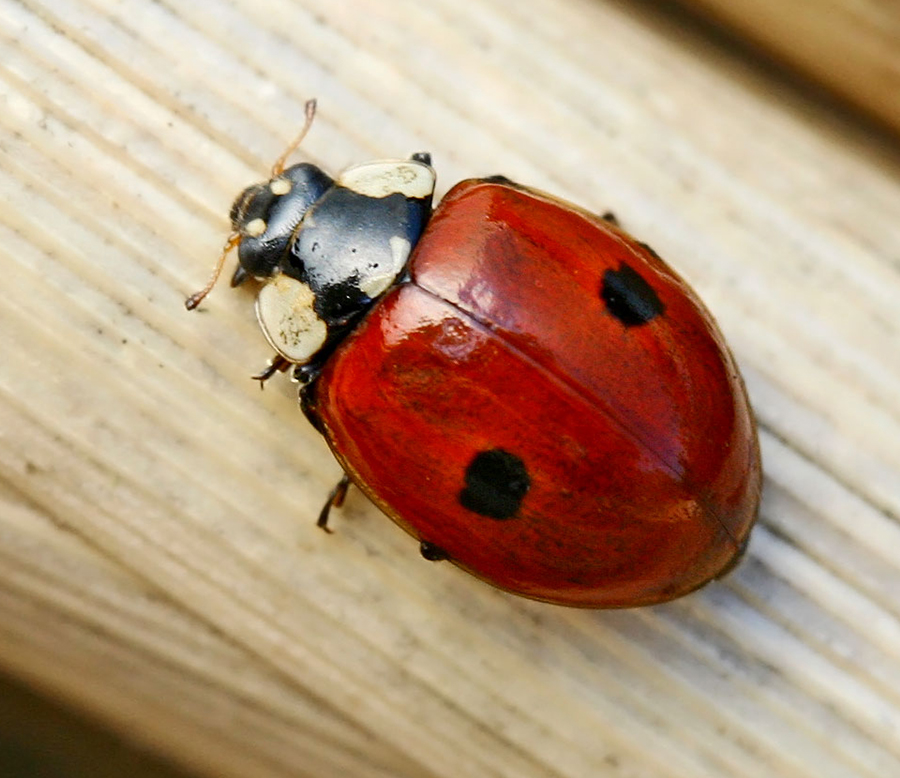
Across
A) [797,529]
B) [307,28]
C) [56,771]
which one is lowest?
[56,771]

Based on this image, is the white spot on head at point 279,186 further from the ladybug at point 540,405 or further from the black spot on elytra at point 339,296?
the black spot on elytra at point 339,296

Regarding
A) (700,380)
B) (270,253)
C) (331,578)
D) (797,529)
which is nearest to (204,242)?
(270,253)

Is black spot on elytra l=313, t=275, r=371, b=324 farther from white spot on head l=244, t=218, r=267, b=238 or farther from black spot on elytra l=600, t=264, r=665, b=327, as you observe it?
black spot on elytra l=600, t=264, r=665, b=327

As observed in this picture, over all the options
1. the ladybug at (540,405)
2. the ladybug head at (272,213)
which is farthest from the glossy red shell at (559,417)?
the ladybug head at (272,213)

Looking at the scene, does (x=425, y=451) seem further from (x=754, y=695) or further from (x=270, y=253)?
(x=754, y=695)

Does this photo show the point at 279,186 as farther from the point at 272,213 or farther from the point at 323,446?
the point at 323,446

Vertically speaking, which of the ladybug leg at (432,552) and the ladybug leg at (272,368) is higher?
the ladybug leg at (272,368)

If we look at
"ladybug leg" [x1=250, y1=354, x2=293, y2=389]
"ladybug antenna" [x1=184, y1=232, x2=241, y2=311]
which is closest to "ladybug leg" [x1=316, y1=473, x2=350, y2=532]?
"ladybug leg" [x1=250, y1=354, x2=293, y2=389]
